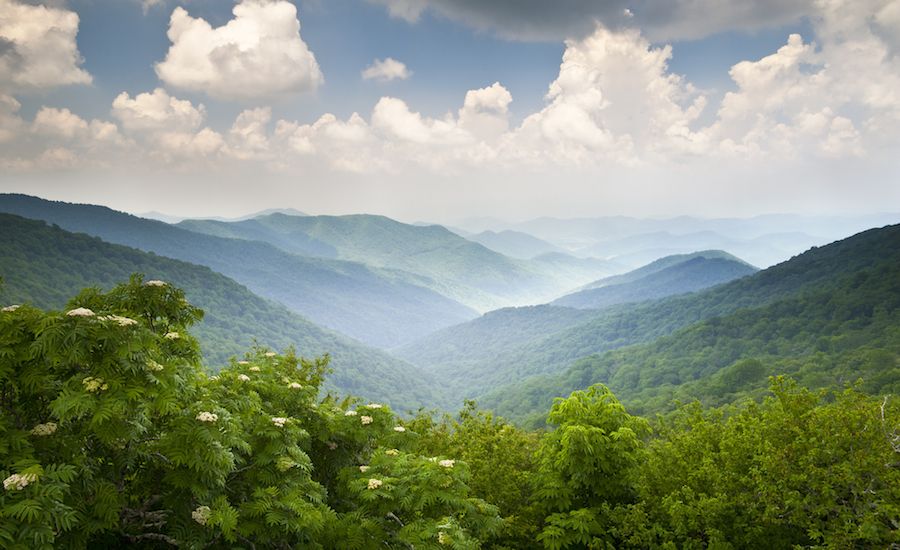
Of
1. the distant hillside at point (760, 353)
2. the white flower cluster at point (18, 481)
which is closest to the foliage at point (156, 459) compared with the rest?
the white flower cluster at point (18, 481)

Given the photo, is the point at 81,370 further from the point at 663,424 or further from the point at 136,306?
the point at 663,424

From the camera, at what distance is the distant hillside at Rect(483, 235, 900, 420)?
111m

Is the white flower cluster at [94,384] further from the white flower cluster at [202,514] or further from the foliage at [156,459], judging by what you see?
the white flower cluster at [202,514]

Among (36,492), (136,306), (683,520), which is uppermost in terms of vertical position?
(136,306)

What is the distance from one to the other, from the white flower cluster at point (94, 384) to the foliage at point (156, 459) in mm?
24

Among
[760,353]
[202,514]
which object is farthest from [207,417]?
[760,353]

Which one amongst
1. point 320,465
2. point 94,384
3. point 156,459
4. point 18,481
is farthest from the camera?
point 320,465

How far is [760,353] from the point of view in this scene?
152125 millimetres

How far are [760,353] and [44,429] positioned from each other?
180411mm

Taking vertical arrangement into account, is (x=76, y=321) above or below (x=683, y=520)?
above

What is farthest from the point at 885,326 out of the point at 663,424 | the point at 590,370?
the point at 663,424

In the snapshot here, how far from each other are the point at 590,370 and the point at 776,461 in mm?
182633

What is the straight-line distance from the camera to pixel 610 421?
17500 mm

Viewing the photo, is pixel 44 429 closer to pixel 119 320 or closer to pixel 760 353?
pixel 119 320
